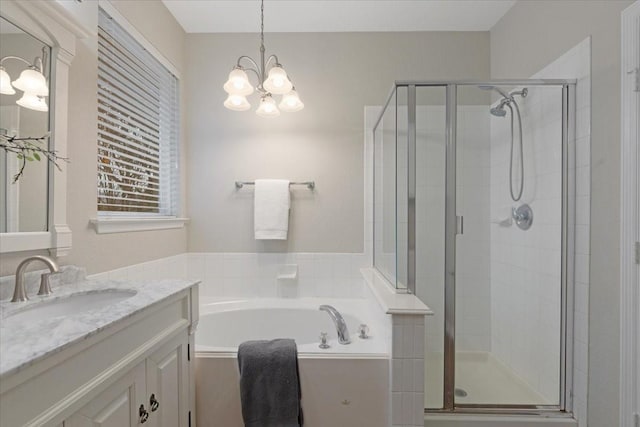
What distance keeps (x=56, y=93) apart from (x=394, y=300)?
5.67 ft

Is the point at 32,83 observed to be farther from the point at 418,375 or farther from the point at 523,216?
the point at 523,216

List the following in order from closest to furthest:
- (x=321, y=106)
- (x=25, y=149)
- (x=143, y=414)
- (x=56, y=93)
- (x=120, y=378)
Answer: (x=120, y=378), (x=143, y=414), (x=25, y=149), (x=56, y=93), (x=321, y=106)

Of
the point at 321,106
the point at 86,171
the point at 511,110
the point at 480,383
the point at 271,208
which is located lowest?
the point at 480,383

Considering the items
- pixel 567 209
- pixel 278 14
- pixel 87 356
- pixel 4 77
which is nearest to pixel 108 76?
pixel 4 77

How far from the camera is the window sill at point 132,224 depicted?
5.13 ft

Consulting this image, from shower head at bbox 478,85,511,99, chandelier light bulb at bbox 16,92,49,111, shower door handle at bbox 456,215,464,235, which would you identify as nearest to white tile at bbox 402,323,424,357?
shower door handle at bbox 456,215,464,235

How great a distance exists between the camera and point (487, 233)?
1.94 m

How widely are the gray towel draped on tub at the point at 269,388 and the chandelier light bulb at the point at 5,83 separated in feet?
4.48

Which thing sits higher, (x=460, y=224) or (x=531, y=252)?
(x=460, y=224)

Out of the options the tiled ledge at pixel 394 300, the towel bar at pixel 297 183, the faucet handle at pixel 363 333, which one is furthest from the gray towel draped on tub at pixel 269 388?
the towel bar at pixel 297 183

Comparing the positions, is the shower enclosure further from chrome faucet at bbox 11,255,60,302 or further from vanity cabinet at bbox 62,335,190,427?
chrome faucet at bbox 11,255,60,302

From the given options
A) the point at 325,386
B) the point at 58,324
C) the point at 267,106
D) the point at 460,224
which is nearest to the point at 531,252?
the point at 460,224

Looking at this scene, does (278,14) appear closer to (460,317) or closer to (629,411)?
(460,317)

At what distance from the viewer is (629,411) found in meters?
1.32
